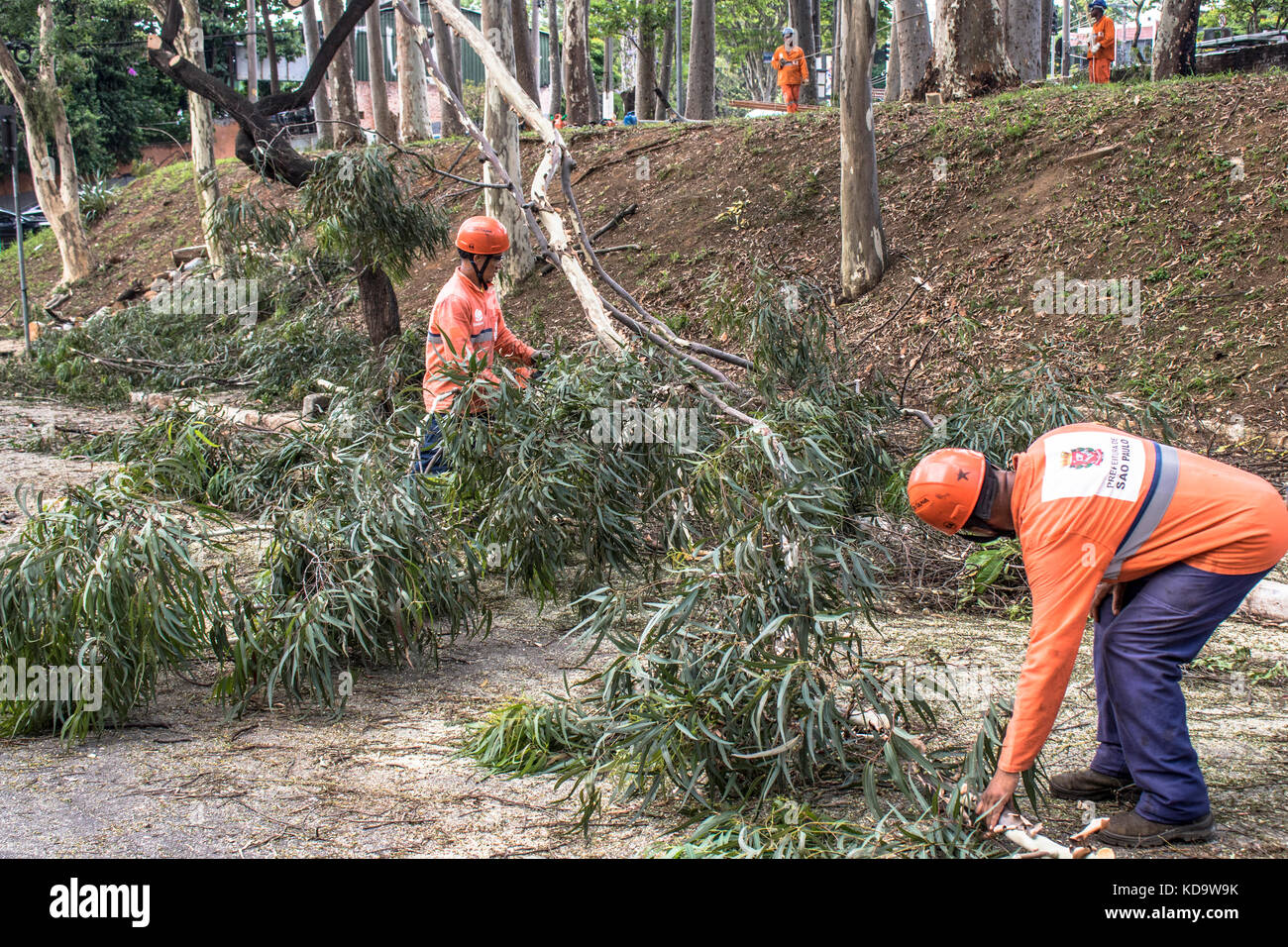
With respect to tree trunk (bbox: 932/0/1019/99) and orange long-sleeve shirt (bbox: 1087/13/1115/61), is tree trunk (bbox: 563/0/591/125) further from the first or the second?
orange long-sleeve shirt (bbox: 1087/13/1115/61)

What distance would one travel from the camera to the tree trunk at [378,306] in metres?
9.38

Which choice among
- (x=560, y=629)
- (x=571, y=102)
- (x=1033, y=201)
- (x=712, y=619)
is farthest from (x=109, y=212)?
(x=712, y=619)

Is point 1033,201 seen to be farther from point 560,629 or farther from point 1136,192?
point 560,629

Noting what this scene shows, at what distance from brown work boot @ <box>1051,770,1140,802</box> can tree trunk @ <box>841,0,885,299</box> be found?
7.19m

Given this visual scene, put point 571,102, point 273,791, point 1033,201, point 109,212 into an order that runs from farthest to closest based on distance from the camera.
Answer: point 109,212 < point 571,102 < point 1033,201 < point 273,791

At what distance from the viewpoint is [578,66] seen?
58.8 feet

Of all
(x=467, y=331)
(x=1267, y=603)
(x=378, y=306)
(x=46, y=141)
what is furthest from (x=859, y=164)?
(x=46, y=141)

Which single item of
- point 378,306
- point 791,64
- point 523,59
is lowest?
point 378,306

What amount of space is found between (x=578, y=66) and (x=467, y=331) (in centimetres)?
1352

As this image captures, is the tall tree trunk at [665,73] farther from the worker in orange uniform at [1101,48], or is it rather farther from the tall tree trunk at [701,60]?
the worker in orange uniform at [1101,48]

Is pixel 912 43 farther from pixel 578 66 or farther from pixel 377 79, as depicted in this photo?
pixel 377 79

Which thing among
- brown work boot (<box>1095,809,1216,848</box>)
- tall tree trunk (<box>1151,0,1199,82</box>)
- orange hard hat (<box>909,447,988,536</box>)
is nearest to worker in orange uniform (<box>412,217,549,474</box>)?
orange hard hat (<box>909,447,988,536</box>)

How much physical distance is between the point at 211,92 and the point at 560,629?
7189 mm

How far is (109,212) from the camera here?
22.1 m
